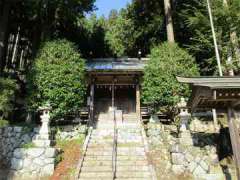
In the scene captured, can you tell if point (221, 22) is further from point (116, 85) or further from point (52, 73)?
point (52, 73)

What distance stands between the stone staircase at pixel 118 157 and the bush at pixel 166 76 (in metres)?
1.79

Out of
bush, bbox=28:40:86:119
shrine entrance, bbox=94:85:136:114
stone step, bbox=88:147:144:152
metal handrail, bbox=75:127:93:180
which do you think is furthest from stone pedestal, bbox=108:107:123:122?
stone step, bbox=88:147:144:152

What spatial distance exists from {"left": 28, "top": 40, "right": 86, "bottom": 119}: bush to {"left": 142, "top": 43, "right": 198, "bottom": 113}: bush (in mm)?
3140

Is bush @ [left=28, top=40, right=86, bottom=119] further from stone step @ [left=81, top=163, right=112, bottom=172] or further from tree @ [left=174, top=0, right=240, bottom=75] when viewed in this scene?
tree @ [left=174, top=0, right=240, bottom=75]

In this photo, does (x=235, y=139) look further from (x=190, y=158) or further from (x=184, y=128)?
(x=184, y=128)

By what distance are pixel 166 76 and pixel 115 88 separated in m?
4.78

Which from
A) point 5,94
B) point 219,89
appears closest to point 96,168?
point 5,94

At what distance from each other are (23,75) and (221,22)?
12046 mm

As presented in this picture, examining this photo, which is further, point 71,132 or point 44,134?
point 71,132

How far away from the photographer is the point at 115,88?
1698 cm

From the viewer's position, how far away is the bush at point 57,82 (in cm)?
1221

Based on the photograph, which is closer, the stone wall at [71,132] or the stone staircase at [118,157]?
the stone staircase at [118,157]

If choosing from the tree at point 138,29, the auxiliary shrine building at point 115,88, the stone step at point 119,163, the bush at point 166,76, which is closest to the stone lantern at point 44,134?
the stone step at point 119,163

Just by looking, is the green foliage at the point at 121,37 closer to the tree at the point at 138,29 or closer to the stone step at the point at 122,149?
the tree at the point at 138,29
